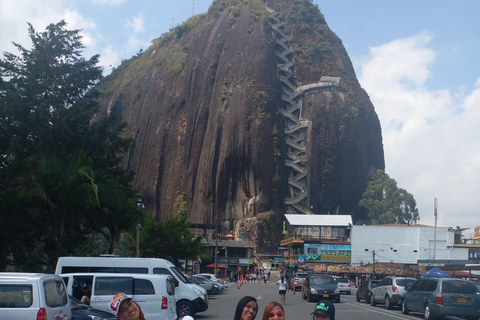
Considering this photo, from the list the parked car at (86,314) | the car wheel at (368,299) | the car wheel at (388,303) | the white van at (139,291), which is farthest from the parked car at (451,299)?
the parked car at (86,314)

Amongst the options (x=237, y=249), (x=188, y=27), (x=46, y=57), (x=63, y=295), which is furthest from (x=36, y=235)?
(x=188, y=27)

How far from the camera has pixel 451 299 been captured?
714 inches

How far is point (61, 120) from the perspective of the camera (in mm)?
25328

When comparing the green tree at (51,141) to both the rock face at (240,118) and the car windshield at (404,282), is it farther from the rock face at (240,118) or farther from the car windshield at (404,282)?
the rock face at (240,118)

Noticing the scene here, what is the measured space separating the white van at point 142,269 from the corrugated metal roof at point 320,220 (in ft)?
206

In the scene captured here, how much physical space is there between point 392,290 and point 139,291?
13.7 metres

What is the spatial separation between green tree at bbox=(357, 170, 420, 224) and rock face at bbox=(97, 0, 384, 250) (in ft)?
10.3

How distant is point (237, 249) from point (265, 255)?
443cm

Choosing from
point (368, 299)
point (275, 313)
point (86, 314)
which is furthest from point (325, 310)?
point (368, 299)

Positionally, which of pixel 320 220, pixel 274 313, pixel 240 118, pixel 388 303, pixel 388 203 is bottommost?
pixel 388 303

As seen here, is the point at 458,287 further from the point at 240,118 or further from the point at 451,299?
Result: the point at 240,118

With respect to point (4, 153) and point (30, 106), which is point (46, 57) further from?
point (4, 153)

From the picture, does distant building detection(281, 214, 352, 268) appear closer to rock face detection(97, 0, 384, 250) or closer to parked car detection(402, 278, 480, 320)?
rock face detection(97, 0, 384, 250)

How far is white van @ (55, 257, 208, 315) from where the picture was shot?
1750 centimetres
